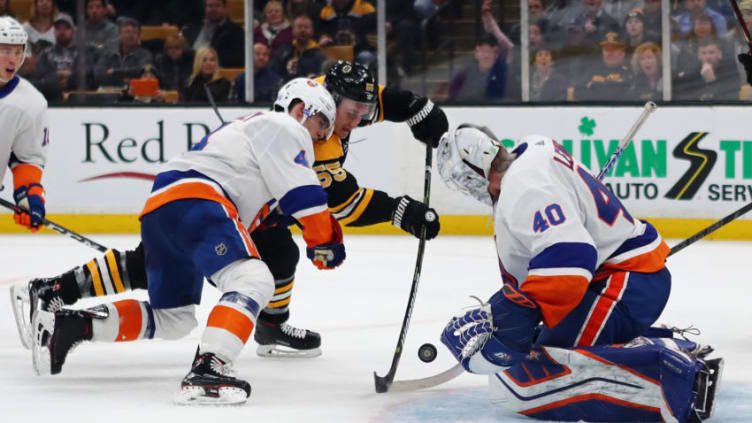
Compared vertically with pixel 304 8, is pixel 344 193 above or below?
below

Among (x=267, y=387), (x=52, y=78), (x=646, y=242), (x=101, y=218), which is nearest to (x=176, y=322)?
(x=267, y=387)

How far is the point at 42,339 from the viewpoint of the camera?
138 inches

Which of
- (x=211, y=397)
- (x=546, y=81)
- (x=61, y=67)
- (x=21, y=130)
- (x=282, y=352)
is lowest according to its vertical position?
(x=282, y=352)

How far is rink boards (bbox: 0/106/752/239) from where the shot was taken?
719 centimetres

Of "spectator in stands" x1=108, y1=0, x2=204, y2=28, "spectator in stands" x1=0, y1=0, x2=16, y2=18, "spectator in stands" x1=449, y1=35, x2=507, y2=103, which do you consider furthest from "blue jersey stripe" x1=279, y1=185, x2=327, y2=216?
"spectator in stands" x1=0, y1=0, x2=16, y2=18

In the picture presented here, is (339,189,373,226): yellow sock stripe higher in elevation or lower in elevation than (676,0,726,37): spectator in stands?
lower

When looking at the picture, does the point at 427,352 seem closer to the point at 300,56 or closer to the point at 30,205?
the point at 30,205

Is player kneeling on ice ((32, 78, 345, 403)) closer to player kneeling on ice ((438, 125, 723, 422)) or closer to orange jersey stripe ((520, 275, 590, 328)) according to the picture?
player kneeling on ice ((438, 125, 723, 422))

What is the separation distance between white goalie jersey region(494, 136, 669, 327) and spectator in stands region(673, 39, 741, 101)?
470cm

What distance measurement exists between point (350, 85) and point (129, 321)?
985mm

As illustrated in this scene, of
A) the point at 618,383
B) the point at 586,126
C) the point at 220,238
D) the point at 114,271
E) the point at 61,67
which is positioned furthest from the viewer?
the point at 61,67

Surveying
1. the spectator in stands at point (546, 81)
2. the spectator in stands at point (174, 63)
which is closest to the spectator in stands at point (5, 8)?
the spectator in stands at point (174, 63)

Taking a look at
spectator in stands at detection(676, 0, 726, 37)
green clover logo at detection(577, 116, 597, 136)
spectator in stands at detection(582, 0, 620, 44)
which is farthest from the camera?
spectator in stands at detection(582, 0, 620, 44)

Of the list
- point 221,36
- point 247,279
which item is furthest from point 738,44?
point 247,279
